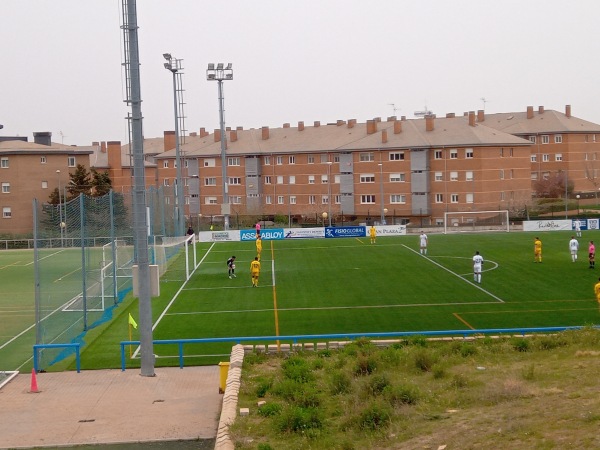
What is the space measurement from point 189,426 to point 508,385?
6202 mm

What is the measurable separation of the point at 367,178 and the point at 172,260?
41.8 metres

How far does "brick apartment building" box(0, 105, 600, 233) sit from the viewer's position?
86562 mm

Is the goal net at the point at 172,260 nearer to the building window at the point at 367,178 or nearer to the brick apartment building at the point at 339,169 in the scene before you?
the brick apartment building at the point at 339,169

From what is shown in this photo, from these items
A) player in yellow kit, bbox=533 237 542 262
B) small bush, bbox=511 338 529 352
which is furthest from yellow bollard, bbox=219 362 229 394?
player in yellow kit, bbox=533 237 542 262

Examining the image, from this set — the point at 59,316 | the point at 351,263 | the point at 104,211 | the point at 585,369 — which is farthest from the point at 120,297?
the point at 585,369

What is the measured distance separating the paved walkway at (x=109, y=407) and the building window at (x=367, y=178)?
70.6 meters

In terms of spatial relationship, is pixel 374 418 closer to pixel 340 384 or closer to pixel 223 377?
pixel 340 384

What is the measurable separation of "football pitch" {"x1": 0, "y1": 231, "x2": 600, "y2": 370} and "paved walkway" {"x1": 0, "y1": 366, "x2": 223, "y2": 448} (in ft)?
7.62

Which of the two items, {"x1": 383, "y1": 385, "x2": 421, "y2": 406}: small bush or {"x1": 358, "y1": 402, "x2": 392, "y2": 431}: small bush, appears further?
{"x1": 383, "y1": 385, "x2": 421, "y2": 406}: small bush

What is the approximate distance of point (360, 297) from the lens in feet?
116

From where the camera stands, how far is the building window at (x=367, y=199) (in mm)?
91994

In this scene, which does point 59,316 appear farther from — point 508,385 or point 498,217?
point 498,217

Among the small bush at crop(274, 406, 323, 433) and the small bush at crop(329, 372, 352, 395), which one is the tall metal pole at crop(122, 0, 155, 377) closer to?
the small bush at crop(329, 372, 352, 395)

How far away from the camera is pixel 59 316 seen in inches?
1097
